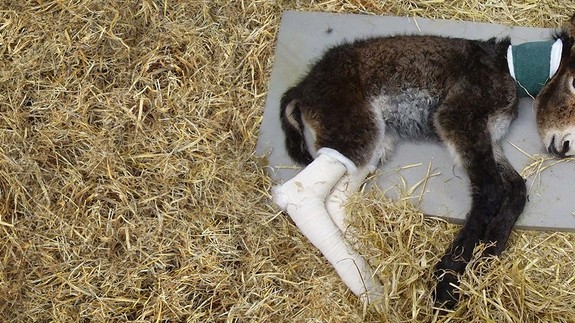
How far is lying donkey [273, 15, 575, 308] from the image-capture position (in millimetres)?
3564

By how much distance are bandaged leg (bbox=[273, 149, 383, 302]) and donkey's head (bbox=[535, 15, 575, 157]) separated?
117 centimetres

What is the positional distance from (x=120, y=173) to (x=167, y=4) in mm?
1406

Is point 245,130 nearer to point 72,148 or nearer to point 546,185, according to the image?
point 72,148

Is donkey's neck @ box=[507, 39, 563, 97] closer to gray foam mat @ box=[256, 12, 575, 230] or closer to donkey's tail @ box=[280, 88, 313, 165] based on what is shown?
gray foam mat @ box=[256, 12, 575, 230]

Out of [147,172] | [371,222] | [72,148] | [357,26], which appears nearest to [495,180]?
[371,222]

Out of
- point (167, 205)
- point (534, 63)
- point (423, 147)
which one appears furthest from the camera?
point (423, 147)

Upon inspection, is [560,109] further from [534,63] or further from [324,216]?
[324,216]

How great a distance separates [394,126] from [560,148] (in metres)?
0.93

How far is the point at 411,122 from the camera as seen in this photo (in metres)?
3.91

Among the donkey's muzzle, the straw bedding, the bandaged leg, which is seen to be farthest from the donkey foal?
the donkey's muzzle

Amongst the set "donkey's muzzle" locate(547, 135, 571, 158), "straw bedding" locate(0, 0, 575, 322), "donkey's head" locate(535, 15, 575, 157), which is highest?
"donkey's head" locate(535, 15, 575, 157)

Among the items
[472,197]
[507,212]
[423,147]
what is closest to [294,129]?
[423,147]

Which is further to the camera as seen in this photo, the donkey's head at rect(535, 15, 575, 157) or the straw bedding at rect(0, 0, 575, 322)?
the donkey's head at rect(535, 15, 575, 157)

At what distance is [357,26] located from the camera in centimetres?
448
